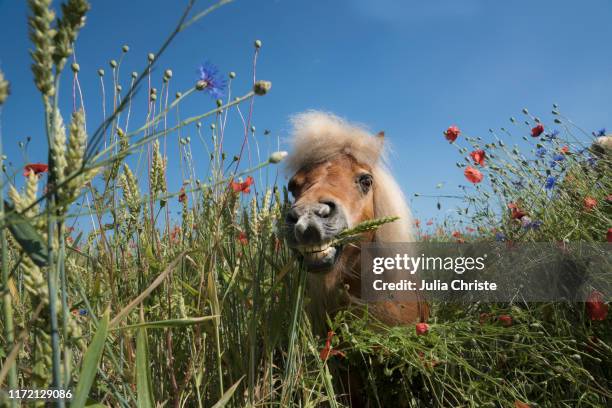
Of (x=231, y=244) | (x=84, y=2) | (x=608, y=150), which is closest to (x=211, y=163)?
(x=231, y=244)

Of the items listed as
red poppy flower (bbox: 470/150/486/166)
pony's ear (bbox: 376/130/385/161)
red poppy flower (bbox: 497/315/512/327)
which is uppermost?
pony's ear (bbox: 376/130/385/161)

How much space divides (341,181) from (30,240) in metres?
1.94

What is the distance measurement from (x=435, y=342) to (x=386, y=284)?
497 millimetres

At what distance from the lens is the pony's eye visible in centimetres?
263

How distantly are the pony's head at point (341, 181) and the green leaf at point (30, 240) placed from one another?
132cm

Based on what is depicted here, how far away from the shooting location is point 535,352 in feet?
6.55

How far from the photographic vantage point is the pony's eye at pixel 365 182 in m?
2.63

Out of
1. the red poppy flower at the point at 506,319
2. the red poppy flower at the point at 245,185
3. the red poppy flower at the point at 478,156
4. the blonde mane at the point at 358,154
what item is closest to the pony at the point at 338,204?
the blonde mane at the point at 358,154

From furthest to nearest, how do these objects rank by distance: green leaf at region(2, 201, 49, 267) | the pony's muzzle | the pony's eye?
the pony's eye, the pony's muzzle, green leaf at region(2, 201, 49, 267)

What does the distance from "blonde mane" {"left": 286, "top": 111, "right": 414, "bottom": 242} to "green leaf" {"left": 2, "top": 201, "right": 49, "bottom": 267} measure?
6.83 feet

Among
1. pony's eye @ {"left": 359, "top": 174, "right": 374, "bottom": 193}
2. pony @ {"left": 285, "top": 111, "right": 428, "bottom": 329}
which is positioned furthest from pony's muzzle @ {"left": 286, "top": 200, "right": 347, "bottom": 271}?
pony's eye @ {"left": 359, "top": 174, "right": 374, "bottom": 193}

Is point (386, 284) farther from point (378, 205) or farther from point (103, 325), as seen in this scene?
point (103, 325)

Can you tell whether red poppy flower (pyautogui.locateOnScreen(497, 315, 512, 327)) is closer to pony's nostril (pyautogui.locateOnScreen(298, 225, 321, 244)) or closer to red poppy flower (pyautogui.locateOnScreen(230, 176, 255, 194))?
pony's nostril (pyautogui.locateOnScreen(298, 225, 321, 244))

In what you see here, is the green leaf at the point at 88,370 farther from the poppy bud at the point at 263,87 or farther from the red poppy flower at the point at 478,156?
the red poppy flower at the point at 478,156
